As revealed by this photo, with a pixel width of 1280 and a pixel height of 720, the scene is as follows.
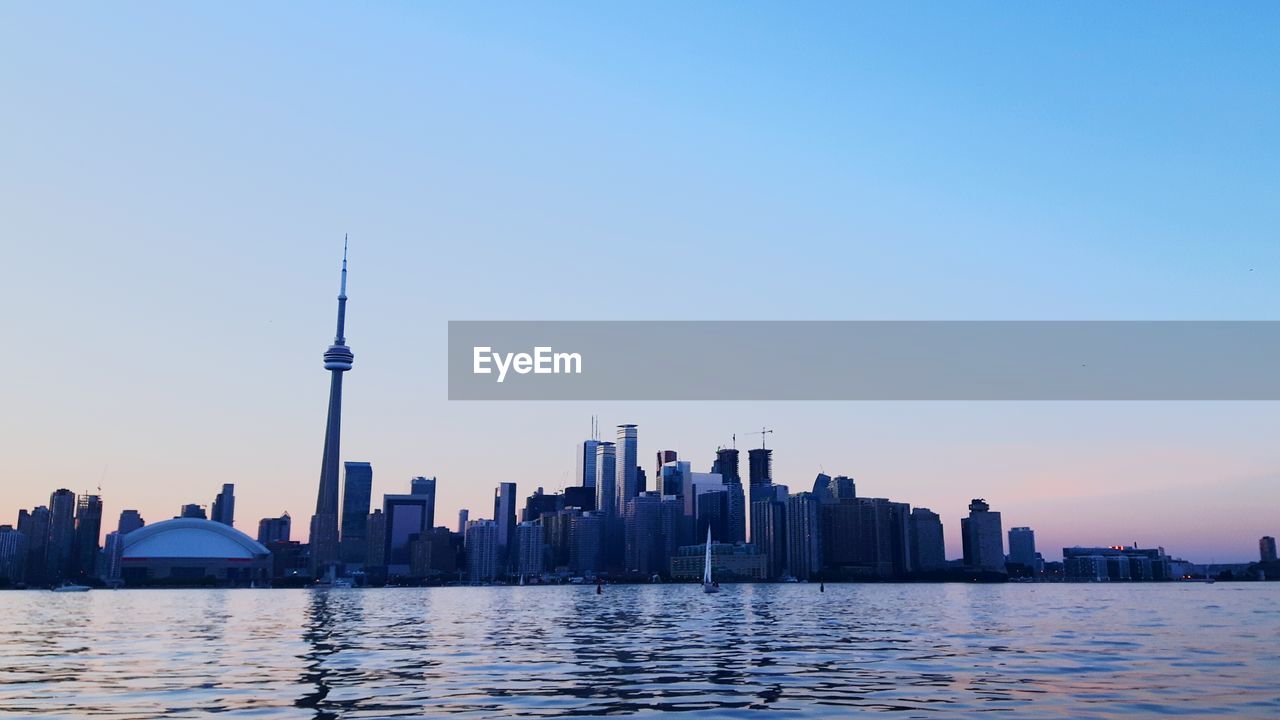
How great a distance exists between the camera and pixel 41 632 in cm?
9769

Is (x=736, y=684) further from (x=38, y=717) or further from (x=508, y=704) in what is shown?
(x=38, y=717)

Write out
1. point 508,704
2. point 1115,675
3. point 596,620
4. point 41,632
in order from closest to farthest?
→ point 508,704
point 1115,675
point 41,632
point 596,620

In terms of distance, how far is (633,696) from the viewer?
42.1m

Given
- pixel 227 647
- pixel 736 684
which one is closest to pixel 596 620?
pixel 227 647

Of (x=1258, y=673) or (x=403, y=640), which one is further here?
(x=403, y=640)

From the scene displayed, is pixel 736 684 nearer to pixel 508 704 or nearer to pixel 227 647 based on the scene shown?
pixel 508 704

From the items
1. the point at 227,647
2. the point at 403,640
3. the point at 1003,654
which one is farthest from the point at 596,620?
the point at 1003,654

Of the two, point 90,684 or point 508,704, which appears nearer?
point 508,704


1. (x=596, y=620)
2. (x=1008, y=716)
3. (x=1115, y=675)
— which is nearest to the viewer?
(x=1008, y=716)

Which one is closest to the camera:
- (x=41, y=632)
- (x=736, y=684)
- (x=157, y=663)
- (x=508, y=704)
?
(x=508, y=704)

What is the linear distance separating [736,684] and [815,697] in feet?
17.8

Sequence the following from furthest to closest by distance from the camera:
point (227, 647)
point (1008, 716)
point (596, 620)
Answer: point (596, 620) < point (227, 647) < point (1008, 716)

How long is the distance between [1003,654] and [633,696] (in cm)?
2989

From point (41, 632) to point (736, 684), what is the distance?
266 ft
